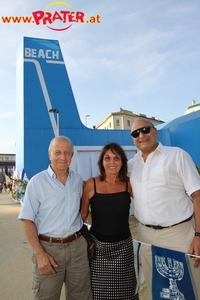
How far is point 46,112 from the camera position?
11047mm

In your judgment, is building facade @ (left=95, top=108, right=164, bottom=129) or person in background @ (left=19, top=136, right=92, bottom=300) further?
building facade @ (left=95, top=108, right=164, bottom=129)

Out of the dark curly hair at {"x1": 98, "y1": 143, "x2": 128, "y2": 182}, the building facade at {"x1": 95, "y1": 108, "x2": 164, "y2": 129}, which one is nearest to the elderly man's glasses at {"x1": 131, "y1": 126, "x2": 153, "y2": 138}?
the dark curly hair at {"x1": 98, "y1": 143, "x2": 128, "y2": 182}

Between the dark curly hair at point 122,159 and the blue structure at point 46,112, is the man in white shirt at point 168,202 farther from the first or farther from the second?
the blue structure at point 46,112

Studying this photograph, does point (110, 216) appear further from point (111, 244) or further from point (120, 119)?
point (120, 119)

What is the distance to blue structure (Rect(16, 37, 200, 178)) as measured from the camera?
413 inches

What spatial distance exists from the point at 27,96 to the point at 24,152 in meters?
3.00

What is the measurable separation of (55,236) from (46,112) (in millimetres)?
9903

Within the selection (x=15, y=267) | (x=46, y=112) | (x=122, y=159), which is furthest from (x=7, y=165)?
(x=122, y=159)

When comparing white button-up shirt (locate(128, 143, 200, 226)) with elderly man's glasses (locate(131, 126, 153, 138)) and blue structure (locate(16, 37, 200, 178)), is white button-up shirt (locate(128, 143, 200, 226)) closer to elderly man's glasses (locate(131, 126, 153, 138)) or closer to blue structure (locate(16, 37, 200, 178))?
elderly man's glasses (locate(131, 126, 153, 138))

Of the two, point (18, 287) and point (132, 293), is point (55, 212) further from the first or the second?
point (18, 287)

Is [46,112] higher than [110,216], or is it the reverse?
[46,112]

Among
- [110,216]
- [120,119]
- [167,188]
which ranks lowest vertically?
[110,216]

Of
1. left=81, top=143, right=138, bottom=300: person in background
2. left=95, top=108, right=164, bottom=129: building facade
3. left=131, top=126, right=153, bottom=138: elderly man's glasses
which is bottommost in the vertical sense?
left=81, top=143, right=138, bottom=300: person in background

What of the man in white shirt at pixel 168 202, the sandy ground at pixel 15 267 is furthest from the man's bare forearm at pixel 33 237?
the sandy ground at pixel 15 267
